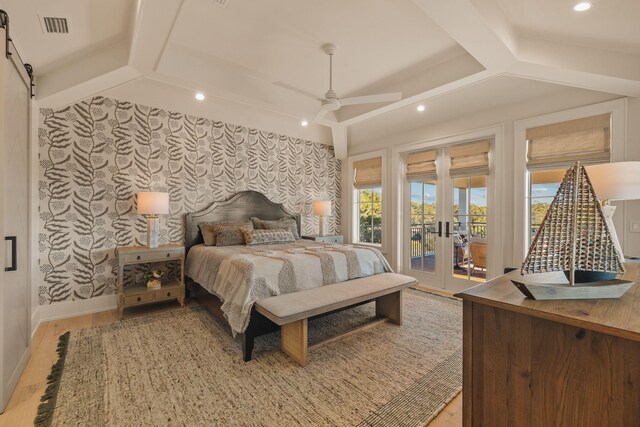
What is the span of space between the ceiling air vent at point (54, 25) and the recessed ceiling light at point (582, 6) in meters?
3.96

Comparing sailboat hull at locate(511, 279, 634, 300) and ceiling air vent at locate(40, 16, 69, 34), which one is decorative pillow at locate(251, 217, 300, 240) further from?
sailboat hull at locate(511, 279, 634, 300)

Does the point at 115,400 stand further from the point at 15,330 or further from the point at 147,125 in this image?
the point at 147,125

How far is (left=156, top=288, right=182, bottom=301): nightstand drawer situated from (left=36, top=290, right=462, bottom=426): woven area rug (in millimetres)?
471

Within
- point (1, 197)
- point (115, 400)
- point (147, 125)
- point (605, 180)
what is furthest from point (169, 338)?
point (605, 180)

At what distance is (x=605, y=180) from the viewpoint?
2.12 meters

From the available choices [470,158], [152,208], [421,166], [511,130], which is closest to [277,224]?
[152,208]

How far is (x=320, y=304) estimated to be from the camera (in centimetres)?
236

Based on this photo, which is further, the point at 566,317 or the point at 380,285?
the point at 380,285

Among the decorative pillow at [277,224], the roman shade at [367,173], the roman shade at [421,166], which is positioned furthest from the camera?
the roman shade at [367,173]

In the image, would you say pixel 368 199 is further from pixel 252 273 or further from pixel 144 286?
pixel 144 286

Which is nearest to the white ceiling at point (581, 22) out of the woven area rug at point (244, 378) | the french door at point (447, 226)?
the french door at point (447, 226)

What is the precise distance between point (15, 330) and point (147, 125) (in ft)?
8.83

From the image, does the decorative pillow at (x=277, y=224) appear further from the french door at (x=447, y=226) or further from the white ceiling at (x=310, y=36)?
the white ceiling at (x=310, y=36)

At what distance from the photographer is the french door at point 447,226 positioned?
4156mm
